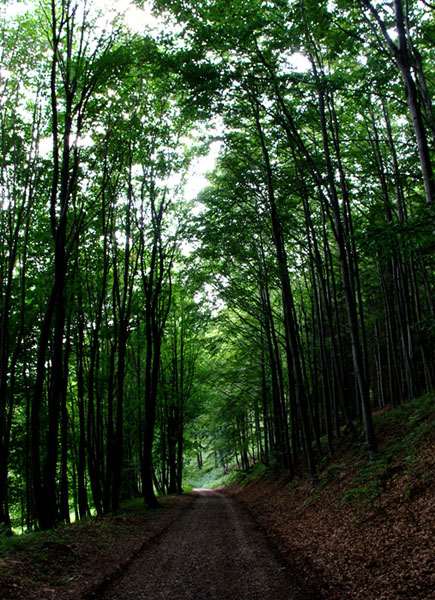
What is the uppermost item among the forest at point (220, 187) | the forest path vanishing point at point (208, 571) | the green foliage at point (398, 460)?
the forest at point (220, 187)

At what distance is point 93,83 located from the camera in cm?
1006

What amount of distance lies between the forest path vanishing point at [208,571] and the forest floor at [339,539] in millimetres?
255

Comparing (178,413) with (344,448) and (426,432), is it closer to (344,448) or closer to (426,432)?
(344,448)

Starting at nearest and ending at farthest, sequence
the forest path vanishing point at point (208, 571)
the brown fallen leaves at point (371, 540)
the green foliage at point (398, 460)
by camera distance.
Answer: the brown fallen leaves at point (371, 540) < the forest path vanishing point at point (208, 571) < the green foliage at point (398, 460)

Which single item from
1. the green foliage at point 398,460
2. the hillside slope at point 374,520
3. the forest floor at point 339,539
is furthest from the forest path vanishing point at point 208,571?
the green foliage at point 398,460

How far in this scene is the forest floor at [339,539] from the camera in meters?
4.91

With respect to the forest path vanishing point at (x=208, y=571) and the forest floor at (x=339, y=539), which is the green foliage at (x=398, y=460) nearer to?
the forest floor at (x=339, y=539)

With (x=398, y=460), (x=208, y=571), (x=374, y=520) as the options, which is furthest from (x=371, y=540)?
(x=398, y=460)

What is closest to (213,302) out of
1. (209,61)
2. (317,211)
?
(317,211)

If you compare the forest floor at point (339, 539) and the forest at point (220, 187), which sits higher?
the forest at point (220, 187)

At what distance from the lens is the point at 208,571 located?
6254 millimetres

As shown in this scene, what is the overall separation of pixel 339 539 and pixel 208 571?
7.81ft

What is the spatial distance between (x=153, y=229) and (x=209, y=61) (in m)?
8.24

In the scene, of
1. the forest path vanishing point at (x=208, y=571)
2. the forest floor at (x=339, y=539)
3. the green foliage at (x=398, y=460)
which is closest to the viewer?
the forest floor at (x=339, y=539)
